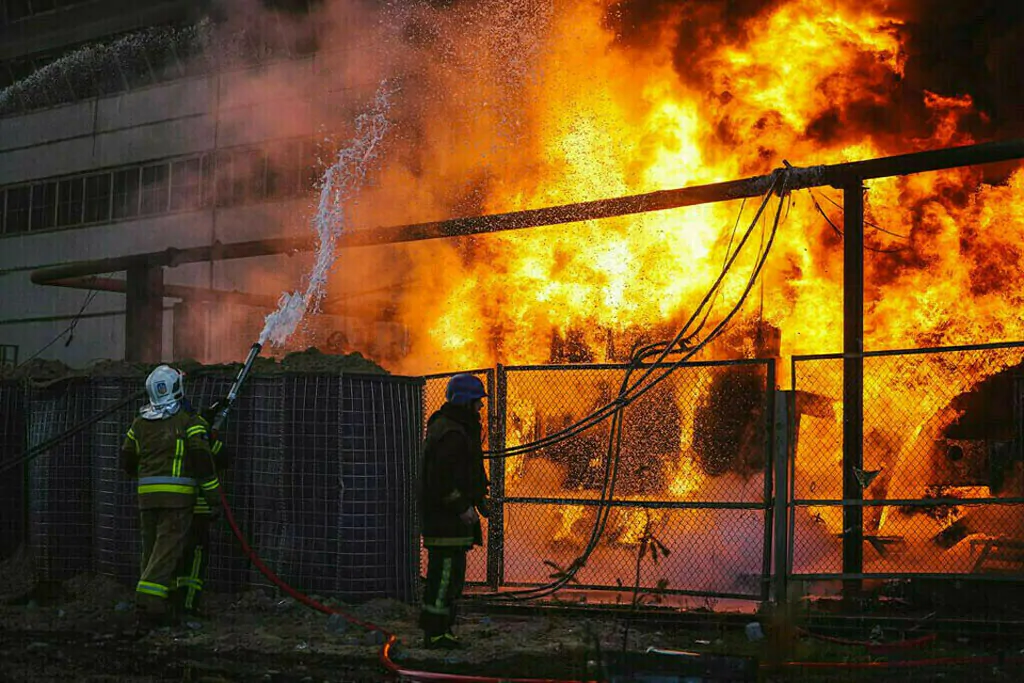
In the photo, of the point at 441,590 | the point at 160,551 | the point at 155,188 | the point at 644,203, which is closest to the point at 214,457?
the point at 160,551

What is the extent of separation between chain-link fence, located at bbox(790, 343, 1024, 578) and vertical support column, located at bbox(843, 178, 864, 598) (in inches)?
45.6

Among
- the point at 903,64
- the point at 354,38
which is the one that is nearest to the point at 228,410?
the point at 903,64

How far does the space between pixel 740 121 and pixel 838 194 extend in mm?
1566

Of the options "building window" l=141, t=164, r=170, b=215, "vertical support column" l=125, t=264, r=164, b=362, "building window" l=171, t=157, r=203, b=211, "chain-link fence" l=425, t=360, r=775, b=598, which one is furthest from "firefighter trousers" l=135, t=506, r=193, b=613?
"building window" l=141, t=164, r=170, b=215

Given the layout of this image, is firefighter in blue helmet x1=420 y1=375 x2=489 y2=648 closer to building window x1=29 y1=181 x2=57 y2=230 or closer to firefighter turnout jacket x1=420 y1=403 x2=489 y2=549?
firefighter turnout jacket x1=420 y1=403 x2=489 y2=549

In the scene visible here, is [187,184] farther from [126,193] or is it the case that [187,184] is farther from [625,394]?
[625,394]

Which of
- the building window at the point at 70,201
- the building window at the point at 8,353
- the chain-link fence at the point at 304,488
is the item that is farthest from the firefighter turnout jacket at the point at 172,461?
the building window at the point at 8,353

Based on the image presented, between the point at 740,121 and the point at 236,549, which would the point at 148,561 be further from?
the point at 740,121

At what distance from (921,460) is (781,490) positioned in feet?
17.9

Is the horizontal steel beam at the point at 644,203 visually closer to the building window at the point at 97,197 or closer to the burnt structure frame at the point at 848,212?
the burnt structure frame at the point at 848,212

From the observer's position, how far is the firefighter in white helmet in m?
8.38

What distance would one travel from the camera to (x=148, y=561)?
336 inches

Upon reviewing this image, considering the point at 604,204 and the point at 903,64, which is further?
the point at 903,64

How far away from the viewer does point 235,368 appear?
9.67 m
